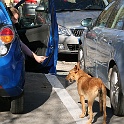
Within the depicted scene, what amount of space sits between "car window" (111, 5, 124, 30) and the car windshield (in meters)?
5.69

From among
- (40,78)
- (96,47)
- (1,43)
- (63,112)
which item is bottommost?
(40,78)

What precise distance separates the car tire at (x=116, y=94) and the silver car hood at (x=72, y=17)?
5446 mm

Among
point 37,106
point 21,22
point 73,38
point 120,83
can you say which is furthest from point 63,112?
point 73,38

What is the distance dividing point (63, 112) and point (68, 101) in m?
0.68

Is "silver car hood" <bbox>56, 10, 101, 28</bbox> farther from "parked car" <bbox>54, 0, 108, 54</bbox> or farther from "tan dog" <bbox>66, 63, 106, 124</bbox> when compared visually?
"tan dog" <bbox>66, 63, 106, 124</bbox>

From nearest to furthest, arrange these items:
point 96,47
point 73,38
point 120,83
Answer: point 120,83 → point 96,47 → point 73,38

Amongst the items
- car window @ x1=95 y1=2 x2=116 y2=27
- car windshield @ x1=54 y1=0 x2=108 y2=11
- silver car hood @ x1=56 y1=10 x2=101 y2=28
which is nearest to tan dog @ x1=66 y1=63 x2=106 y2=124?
car window @ x1=95 y1=2 x2=116 y2=27

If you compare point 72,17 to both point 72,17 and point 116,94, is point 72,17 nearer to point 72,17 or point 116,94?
point 72,17

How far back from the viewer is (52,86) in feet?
27.7

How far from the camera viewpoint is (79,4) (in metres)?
13.1

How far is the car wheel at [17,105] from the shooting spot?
243 inches

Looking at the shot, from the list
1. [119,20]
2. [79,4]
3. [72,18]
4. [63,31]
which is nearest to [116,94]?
[119,20]

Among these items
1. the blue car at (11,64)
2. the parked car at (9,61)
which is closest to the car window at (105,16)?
the blue car at (11,64)

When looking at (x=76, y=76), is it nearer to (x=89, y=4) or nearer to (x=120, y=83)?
(x=120, y=83)
